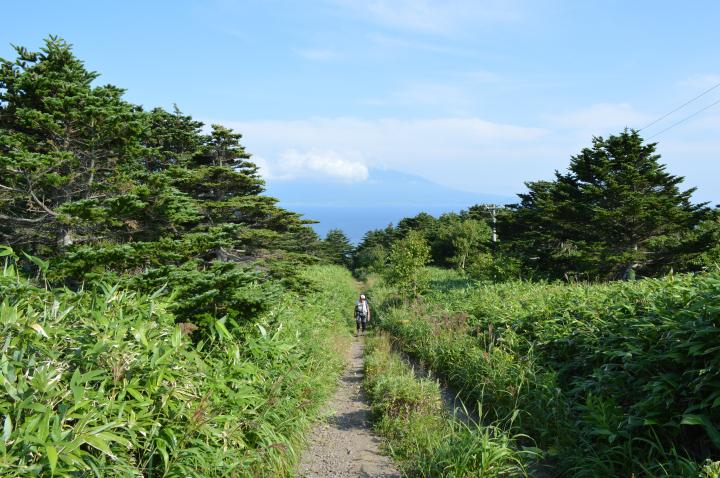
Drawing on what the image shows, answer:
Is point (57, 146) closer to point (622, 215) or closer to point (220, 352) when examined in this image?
point (220, 352)

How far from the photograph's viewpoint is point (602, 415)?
168 inches

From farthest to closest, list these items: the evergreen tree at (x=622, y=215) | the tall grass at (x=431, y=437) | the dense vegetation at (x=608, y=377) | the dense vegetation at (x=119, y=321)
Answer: the evergreen tree at (x=622, y=215), the tall grass at (x=431, y=437), the dense vegetation at (x=608, y=377), the dense vegetation at (x=119, y=321)

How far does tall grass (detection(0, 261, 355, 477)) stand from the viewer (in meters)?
2.76

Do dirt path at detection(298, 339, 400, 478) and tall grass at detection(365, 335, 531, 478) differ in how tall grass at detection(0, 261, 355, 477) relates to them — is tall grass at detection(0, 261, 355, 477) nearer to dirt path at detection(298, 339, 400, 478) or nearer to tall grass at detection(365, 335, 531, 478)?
dirt path at detection(298, 339, 400, 478)

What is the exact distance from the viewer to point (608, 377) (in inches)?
192

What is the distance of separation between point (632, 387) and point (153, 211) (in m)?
10.2

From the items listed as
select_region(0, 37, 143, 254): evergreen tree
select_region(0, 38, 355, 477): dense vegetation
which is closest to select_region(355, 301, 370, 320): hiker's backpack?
select_region(0, 38, 355, 477): dense vegetation

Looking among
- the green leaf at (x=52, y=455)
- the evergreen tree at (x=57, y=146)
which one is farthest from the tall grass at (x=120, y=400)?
the evergreen tree at (x=57, y=146)

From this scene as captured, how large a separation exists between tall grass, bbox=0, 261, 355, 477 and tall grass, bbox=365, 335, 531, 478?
1.46 meters

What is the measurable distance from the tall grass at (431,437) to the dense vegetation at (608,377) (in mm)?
446

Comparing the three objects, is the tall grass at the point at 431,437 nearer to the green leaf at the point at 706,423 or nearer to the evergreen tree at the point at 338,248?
the green leaf at the point at 706,423

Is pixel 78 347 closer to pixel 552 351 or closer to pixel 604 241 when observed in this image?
pixel 552 351

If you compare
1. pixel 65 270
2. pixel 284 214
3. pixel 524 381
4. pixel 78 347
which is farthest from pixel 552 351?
pixel 284 214

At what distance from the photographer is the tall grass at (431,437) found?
4.29 m
